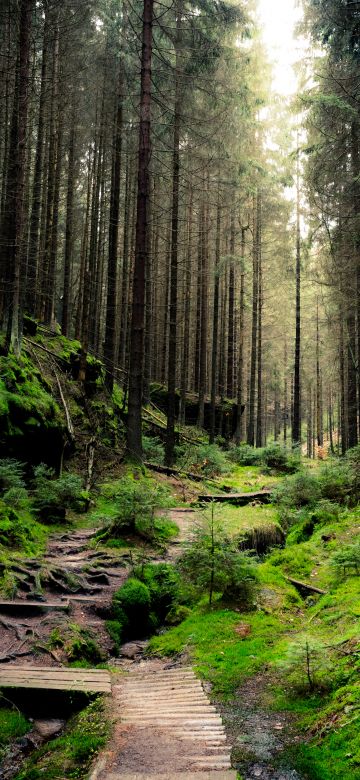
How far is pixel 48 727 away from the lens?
385 cm

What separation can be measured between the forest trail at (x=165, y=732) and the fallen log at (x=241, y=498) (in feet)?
26.6

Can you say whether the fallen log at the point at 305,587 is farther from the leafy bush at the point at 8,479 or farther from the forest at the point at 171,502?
the leafy bush at the point at 8,479

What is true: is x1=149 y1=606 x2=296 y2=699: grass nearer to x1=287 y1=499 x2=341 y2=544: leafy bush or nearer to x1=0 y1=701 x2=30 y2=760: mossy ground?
x1=0 y1=701 x2=30 y2=760: mossy ground

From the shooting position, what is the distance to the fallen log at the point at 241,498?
12789 mm

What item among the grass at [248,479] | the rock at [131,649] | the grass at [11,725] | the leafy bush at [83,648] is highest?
the grass at [248,479]

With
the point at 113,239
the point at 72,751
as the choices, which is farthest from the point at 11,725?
the point at 113,239

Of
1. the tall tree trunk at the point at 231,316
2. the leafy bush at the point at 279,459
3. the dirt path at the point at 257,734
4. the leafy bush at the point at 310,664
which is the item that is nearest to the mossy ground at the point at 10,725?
the dirt path at the point at 257,734

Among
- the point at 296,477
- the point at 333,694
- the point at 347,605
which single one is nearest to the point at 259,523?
the point at 296,477

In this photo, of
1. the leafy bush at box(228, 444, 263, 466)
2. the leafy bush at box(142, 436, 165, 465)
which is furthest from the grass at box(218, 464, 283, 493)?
the leafy bush at box(142, 436, 165, 465)

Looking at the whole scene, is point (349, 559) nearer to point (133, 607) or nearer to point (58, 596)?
point (133, 607)

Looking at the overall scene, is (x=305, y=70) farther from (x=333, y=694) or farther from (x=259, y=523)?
(x=333, y=694)

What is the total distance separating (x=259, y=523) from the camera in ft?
33.2

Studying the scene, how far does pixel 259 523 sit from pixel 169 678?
19.1ft

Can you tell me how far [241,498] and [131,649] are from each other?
7807 mm
